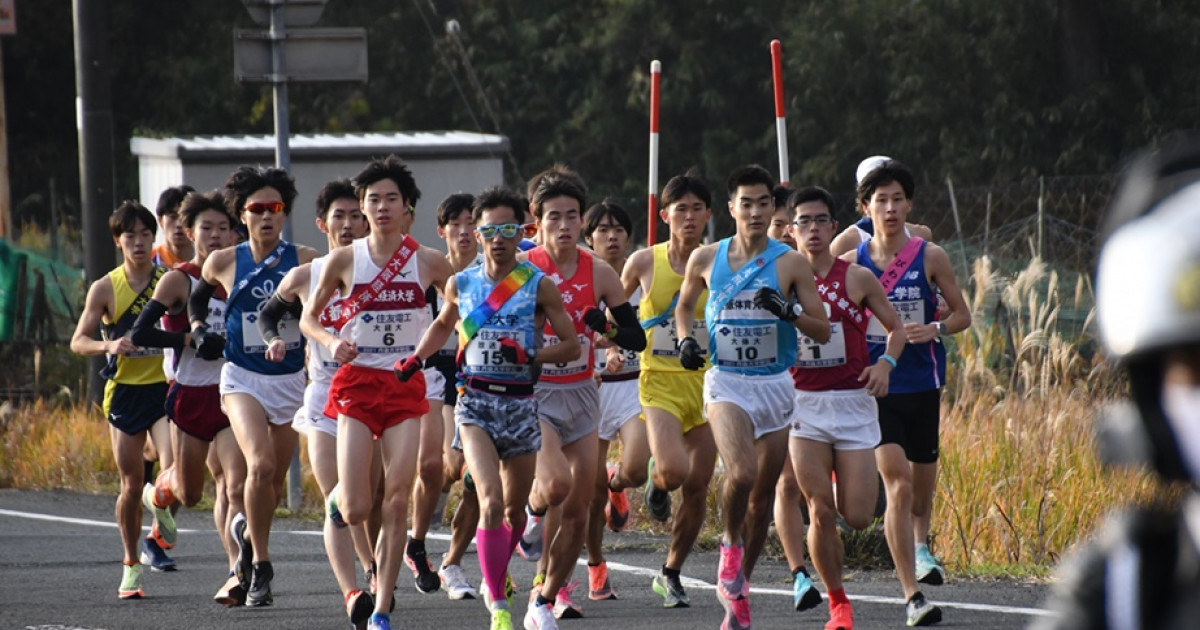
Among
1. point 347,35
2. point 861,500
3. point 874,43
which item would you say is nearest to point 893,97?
point 874,43

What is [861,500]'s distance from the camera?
27.4 feet

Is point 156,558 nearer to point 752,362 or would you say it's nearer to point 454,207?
point 454,207

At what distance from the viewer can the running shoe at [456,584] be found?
31.2 ft

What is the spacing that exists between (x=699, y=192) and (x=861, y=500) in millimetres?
2082

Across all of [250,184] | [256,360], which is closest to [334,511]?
[256,360]

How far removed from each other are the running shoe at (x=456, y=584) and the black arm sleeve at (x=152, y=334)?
68.7 inches

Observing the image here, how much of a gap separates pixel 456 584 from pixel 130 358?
247 centimetres

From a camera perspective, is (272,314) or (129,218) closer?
(272,314)

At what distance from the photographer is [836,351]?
866 centimetres

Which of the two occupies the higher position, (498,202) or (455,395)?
(498,202)

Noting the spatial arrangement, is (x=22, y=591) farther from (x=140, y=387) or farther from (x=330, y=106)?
(x=330, y=106)

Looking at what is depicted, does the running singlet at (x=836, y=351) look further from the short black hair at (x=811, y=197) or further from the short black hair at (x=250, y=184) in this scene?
the short black hair at (x=250, y=184)

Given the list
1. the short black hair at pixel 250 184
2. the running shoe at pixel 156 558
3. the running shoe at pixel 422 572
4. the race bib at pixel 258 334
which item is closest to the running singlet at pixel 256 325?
the race bib at pixel 258 334

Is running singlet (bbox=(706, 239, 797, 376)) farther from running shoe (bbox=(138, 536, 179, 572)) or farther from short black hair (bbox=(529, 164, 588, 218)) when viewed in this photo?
running shoe (bbox=(138, 536, 179, 572))
